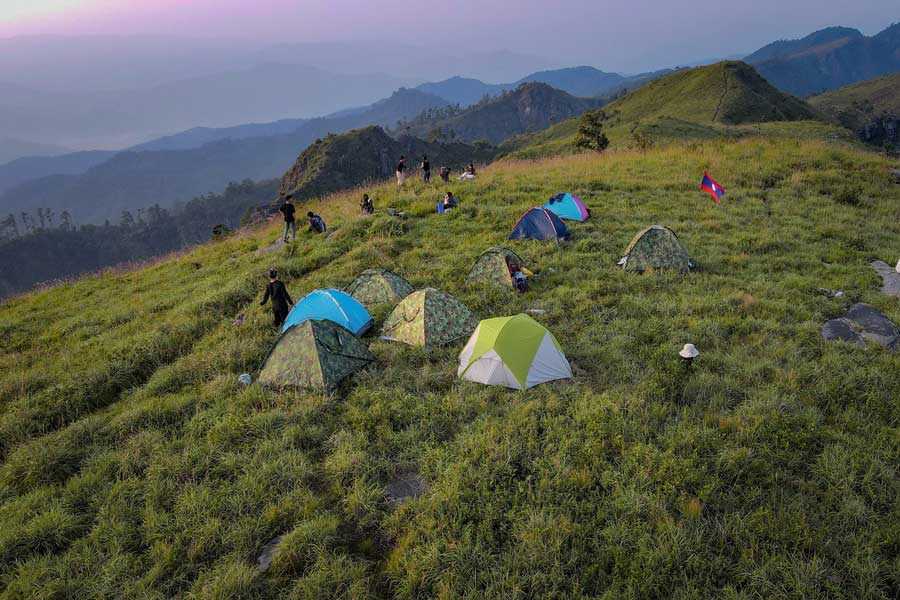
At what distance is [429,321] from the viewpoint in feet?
32.0

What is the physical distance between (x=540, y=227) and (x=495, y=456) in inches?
415

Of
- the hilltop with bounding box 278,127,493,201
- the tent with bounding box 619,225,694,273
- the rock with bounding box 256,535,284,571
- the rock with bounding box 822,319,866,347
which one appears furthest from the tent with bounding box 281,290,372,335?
the hilltop with bounding box 278,127,493,201

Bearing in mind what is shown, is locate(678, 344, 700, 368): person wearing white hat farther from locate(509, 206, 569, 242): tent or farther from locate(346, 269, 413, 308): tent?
locate(509, 206, 569, 242): tent

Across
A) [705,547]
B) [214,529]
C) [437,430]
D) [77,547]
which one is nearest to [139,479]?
[77,547]

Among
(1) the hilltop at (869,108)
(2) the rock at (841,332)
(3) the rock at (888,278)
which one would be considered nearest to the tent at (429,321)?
(2) the rock at (841,332)

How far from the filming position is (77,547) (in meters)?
5.49

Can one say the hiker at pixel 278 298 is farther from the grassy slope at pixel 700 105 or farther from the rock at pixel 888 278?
the grassy slope at pixel 700 105

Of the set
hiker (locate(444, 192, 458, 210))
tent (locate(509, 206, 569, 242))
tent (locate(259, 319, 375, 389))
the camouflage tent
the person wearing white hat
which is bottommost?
the person wearing white hat

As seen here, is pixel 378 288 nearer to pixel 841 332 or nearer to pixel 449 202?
pixel 449 202

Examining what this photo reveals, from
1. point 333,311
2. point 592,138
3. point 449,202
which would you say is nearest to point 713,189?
point 449,202

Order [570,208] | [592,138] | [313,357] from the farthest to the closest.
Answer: [592,138] → [570,208] → [313,357]

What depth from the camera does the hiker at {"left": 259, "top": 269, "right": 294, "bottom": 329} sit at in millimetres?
10797

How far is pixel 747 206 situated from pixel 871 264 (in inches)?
222

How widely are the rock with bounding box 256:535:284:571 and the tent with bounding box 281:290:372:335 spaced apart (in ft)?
17.0
